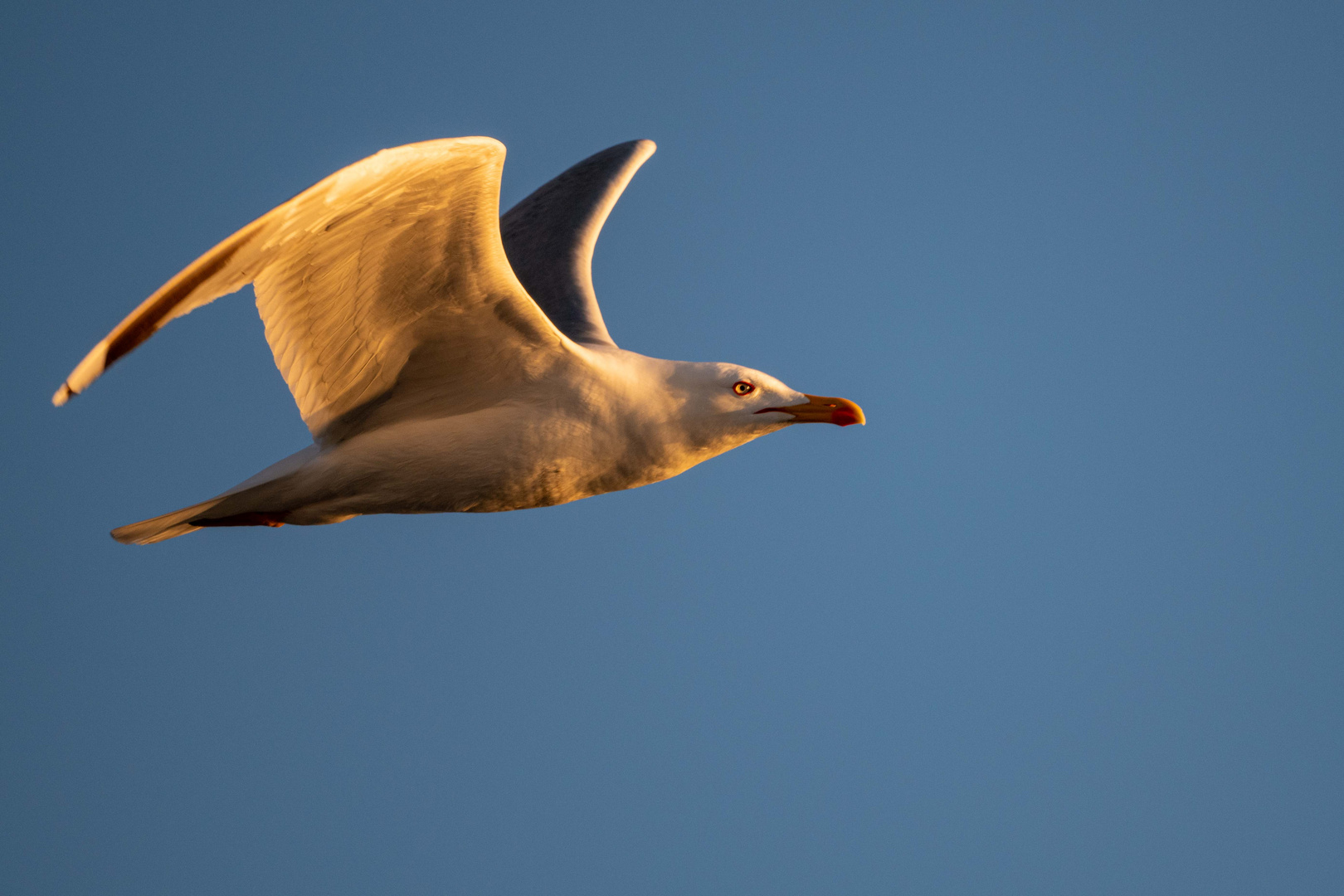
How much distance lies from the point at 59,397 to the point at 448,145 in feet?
5.59

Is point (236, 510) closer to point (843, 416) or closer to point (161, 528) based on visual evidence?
point (161, 528)

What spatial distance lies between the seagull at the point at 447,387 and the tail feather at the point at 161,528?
12 millimetres

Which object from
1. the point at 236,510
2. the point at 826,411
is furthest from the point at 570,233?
the point at 236,510

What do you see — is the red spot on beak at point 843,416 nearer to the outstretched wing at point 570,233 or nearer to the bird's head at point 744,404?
the bird's head at point 744,404

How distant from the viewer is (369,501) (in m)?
5.52

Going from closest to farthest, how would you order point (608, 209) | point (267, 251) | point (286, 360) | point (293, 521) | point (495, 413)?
1. point (267, 251)
2. point (286, 360)
3. point (495, 413)
4. point (293, 521)
5. point (608, 209)

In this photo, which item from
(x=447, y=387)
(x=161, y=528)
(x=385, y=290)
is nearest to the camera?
(x=385, y=290)

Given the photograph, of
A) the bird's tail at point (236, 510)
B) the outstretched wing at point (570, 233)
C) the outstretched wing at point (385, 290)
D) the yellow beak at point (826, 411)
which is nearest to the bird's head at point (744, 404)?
the yellow beak at point (826, 411)

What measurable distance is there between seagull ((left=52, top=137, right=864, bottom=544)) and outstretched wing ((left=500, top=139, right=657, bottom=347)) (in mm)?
839

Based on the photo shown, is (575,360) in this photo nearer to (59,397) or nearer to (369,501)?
(369,501)

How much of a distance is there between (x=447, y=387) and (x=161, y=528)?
169 centimetres

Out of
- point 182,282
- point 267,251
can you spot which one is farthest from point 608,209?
point 182,282

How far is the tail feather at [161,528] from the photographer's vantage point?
546cm

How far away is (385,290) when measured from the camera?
4.90 meters
